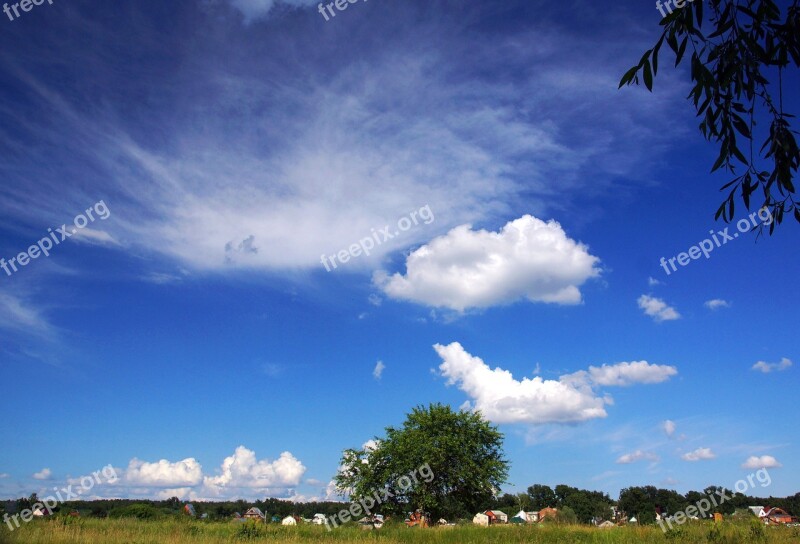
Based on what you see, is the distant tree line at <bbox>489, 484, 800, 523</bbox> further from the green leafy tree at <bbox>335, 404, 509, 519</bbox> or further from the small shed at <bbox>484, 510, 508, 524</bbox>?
the green leafy tree at <bbox>335, 404, 509, 519</bbox>

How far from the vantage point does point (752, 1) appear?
439 centimetres

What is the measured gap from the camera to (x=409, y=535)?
75.2 ft

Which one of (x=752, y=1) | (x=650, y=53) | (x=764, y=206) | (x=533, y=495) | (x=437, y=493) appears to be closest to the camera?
(x=650, y=53)

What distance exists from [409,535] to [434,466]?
21272mm

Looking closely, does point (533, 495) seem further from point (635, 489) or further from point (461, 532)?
point (461, 532)

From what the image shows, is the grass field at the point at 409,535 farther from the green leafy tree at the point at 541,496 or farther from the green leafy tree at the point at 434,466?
the green leafy tree at the point at 541,496

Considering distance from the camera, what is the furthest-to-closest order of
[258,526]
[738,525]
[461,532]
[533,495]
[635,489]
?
[533,495]
[635,489]
[258,526]
[461,532]
[738,525]

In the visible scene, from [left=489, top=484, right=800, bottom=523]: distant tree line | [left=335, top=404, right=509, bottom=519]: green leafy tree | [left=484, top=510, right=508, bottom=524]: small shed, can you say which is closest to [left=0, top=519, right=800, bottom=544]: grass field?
[left=335, top=404, right=509, bottom=519]: green leafy tree

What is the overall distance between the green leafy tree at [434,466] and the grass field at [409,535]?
17983mm

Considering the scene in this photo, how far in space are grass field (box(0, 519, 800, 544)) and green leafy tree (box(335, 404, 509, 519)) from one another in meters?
18.0

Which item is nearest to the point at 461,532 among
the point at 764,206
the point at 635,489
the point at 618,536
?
the point at 618,536

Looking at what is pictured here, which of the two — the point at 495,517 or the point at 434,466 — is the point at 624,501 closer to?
the point at 495,517

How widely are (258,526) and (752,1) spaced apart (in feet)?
84.2

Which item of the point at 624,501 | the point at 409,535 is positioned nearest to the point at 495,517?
the point at 624,501
